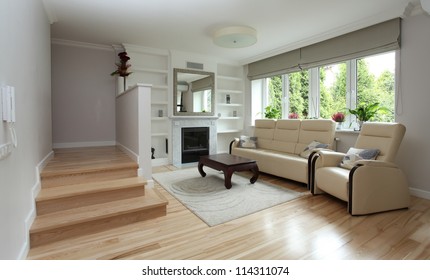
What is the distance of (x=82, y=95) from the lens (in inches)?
181

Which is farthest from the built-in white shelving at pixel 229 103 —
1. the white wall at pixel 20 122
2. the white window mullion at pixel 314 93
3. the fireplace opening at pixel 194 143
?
the white wall at pixel 20 122

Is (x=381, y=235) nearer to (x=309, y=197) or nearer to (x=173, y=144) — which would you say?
(x=309, y=197)

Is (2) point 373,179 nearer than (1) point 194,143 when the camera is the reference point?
Yes

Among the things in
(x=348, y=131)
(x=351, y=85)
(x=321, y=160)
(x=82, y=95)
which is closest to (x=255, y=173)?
(x=321, y=160)

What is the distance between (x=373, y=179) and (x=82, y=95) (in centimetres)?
493

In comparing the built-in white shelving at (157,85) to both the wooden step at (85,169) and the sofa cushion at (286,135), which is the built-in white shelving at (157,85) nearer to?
the wooden step at (85,169)

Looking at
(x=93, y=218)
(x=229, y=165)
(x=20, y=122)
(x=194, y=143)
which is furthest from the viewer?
(x=194, y=143)

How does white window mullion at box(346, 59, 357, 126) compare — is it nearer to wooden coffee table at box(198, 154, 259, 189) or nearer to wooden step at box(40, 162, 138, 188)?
wooden coffee table at box(198, 154, 259, 189)

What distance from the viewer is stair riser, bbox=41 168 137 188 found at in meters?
2.52

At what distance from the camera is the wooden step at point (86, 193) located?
222cm

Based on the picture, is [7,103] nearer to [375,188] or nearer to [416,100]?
[375,188]

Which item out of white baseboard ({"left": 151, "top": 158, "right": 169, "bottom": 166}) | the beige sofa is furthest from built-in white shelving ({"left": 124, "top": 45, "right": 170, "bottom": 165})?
the beige sofa

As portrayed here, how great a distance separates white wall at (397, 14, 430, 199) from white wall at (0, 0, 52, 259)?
14.0 feet
